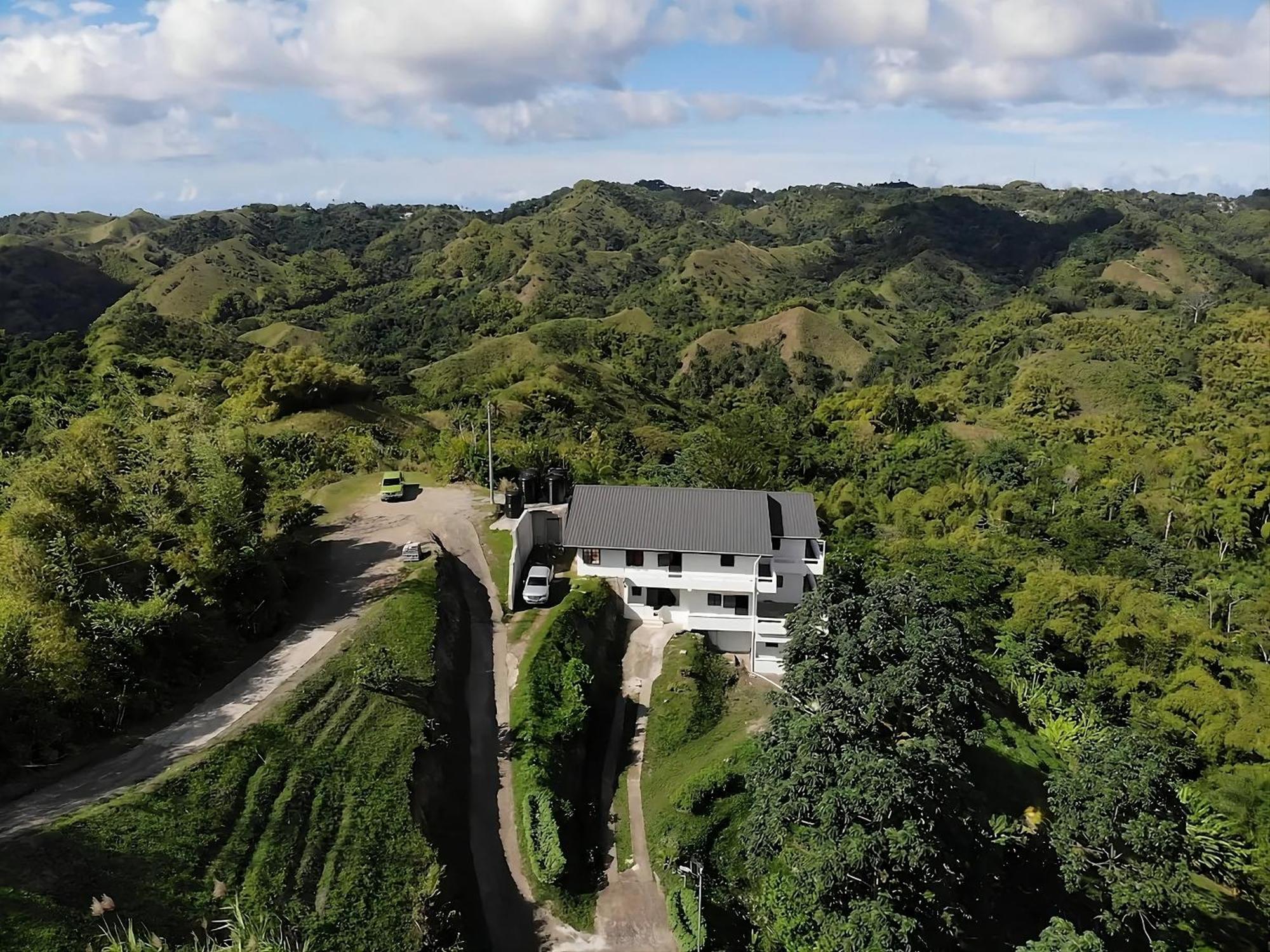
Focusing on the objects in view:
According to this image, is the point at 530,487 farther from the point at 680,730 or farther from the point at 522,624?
the point at 680,730

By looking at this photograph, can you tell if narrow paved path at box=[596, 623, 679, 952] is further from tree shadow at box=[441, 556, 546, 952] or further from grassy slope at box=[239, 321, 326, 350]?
grassy slope at box=[239, 321, 326, 350]

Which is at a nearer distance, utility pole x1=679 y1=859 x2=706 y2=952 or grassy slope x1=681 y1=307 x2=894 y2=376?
utility pole x1=679 y1=859 x2=706 y2=952

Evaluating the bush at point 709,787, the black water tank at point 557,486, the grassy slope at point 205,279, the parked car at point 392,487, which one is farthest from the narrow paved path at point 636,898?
the grassy slope at point 205,279

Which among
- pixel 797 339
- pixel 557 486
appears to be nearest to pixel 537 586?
pixel 557 486

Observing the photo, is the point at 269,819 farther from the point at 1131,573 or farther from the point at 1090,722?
the point at 1131,573

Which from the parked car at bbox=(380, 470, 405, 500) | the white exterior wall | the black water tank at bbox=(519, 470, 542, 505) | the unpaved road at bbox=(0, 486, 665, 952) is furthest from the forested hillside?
the black water tank at bbox=(519, 470, 542, 505)
